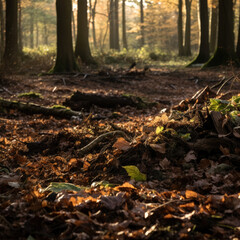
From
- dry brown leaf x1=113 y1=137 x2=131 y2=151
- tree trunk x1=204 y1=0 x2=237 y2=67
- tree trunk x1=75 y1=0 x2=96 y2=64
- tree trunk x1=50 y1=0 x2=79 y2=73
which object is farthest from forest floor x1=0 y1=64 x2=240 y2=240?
tree trunk x1=75 y1=0 x2=96 y2=64

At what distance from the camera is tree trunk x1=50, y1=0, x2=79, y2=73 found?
527 inches

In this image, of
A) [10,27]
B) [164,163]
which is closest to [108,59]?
[10,27]

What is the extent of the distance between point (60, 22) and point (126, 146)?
1118 centimetres

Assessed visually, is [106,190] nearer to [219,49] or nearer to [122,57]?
[219,49]

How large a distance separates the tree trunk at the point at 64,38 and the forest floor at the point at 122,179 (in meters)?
7.51

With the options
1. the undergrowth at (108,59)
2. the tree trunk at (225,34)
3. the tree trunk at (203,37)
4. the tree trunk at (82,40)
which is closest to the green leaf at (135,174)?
the undergrowth at (108,59)

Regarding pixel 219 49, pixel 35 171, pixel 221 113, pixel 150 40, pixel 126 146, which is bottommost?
pixel 35 171

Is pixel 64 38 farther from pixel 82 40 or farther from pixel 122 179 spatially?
pixel 122 179

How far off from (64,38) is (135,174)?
38.2 feet

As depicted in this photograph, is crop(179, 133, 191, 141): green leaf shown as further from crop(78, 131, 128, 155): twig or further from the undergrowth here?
the undergrowth

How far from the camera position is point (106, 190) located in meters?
2.79

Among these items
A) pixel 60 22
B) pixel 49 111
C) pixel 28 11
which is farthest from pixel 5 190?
pixel 28 11

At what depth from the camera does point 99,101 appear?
26.6 feet

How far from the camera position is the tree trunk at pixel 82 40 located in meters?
18.1
